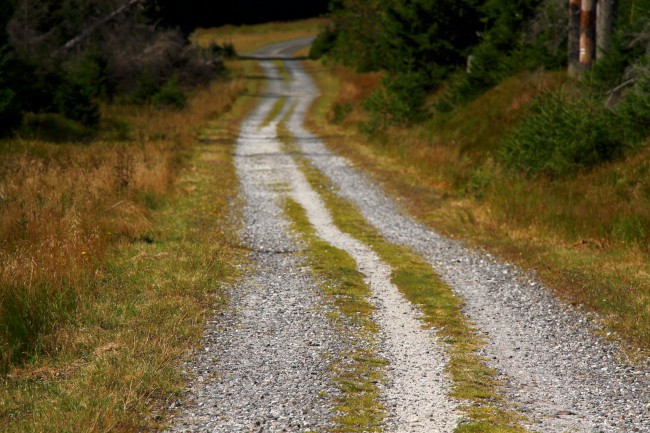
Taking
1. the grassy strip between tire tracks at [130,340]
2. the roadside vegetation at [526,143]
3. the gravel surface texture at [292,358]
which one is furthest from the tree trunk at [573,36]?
the grassy strip between tire tracks at [130,340]

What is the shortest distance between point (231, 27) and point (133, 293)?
83066 millimetres

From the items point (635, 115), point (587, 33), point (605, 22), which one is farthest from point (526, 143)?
point (605, 22)

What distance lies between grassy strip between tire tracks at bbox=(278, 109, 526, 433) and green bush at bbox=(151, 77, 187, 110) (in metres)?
21.5

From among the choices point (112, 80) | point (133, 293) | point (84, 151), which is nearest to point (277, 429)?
point (133, 293)

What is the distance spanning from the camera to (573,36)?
70.5 feet

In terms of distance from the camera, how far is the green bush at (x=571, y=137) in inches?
588

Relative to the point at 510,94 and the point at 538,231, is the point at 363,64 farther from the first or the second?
the point at 538,231

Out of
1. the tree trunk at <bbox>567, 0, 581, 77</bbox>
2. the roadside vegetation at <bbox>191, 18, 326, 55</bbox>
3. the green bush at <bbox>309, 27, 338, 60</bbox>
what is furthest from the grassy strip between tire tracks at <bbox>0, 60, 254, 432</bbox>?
the roadside vegetation at <bbox>191, 18, 326, 55</bbox>

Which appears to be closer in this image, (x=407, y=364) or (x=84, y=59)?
(x=407, y=364)

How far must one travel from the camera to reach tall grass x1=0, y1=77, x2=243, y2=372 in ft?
24.9

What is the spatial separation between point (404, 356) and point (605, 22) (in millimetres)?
15669

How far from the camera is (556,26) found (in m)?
22.1

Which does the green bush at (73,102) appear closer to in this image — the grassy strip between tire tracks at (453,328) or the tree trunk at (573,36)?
the grassy strip between tire tracks at (453,328)

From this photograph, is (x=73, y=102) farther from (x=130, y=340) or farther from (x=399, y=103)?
(x=130, y=340)
